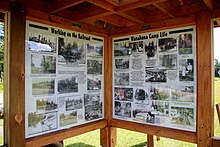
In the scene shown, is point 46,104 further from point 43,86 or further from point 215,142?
point 215,142

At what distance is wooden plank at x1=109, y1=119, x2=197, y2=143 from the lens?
2182 millimetres

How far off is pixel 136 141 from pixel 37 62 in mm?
2897

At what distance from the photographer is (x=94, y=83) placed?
109 inches

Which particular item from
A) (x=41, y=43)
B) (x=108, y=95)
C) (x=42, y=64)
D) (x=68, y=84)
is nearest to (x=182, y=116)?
(x=108, y=95)

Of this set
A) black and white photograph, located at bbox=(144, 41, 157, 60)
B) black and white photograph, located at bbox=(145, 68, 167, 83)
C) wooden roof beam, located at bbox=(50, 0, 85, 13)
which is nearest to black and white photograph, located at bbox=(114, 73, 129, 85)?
black and white photograph, located at bbox=(145, 68, 167, 83)

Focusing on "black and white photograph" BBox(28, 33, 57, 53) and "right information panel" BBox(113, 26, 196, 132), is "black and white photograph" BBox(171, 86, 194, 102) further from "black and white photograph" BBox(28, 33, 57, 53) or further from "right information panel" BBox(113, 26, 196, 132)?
"black and white photograph" BBox(28, 33, 57, 53)

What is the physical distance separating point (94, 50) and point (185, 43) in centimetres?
125

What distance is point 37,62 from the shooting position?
2.07 meters

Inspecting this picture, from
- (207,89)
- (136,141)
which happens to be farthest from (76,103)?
(136,141)

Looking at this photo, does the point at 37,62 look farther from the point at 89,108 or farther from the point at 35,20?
the point at 89,108

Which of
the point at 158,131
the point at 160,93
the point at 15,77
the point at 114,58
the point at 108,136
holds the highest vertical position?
the point at 114,58

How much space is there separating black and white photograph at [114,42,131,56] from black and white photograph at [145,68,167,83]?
16.8 inches

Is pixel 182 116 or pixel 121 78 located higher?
pixel 121 78

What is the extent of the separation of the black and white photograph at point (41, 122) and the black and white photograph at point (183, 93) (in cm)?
148
